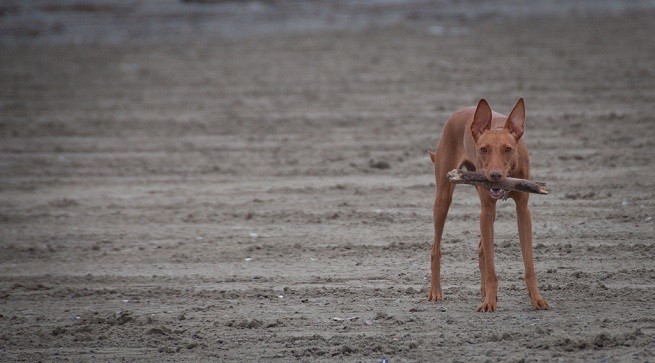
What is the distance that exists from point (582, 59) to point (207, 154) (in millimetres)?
6830

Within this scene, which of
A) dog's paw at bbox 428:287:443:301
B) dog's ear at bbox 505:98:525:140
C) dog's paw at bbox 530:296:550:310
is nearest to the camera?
dog's ear at bbox 505:98:525:140

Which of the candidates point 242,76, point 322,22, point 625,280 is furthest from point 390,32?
point 625,280

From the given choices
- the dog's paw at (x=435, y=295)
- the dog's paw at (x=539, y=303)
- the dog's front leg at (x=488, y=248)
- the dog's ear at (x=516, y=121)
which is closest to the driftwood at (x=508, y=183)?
the dog's front leg at (x=488, y=248)

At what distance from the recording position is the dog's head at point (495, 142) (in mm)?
6586

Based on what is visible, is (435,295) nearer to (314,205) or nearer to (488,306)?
(488,306)

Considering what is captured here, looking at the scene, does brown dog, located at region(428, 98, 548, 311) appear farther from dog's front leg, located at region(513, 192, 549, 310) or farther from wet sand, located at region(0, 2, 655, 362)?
wet sand, located at region(0, 2, 655, 362)

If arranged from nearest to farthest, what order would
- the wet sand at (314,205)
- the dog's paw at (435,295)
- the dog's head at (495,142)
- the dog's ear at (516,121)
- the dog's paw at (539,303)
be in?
the dog's head at (495,142), the dog's ear at (516,121), the wet sand at (314,205), the dog's paw at (539,303), the dog's paw at (435,295)

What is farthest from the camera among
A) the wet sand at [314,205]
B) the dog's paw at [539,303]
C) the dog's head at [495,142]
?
the dog's paw at [539,303]

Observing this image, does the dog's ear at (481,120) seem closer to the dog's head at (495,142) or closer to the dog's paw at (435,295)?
the dog's head at (495,142)

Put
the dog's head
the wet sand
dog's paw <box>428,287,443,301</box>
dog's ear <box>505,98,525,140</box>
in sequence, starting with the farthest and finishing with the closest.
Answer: dog's paw <box>428,287,443,301</box> < the wet sand < dog's ear <box>505,98,525,140</box> < the dog's head

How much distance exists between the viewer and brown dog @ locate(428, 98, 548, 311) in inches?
262

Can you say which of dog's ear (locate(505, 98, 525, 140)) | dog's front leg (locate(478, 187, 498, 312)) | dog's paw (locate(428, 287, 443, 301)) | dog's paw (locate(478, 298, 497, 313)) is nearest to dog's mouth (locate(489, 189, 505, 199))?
dog's front leg (locate(478, 187, 498, 312))

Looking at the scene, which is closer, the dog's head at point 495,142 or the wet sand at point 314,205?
the dog's head at point 495,142

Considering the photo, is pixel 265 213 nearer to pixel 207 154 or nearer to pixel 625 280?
pixel 207 154
